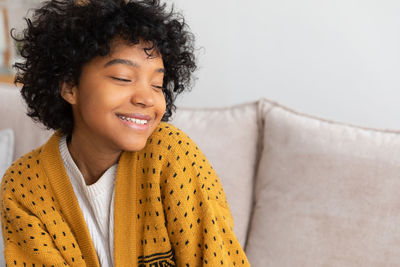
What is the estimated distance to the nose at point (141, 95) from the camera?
966mm

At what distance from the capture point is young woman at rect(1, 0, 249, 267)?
980 millimetres

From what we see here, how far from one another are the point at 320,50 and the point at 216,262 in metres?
0.92

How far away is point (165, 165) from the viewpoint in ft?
3.53

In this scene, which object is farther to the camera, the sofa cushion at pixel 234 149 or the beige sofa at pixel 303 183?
the sofa cushion at pixel 234 149

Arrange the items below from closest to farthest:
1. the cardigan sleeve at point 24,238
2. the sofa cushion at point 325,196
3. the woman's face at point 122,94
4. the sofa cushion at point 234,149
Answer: the woman's face at point 122,94
the cardigan sleeve at point 24,238
the sofa cushion at point 325,196
the sofa cushion at point 234,149

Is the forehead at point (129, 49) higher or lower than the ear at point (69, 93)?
higher

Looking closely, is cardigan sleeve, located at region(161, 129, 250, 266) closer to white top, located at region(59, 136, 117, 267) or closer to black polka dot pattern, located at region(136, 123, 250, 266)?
black polka dot pattern, located at region(136, 123, 250, 266)

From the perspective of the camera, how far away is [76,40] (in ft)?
3.28

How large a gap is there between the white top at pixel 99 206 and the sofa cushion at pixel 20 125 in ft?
1.76

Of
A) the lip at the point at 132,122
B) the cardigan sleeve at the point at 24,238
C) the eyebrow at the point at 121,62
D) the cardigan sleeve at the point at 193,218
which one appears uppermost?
the eyebrow at the point at 121,62

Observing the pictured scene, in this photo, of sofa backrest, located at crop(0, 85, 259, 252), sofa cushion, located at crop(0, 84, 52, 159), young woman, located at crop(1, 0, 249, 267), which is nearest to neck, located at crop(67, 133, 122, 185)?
young woman, located at crop(1, 0, 249, 267)

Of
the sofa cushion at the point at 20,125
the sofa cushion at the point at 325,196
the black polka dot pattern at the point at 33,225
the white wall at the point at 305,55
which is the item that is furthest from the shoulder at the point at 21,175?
the white wall at the point at 305,55

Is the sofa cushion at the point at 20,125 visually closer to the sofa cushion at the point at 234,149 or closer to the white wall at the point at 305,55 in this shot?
the sofa cushion at the point at 234,149

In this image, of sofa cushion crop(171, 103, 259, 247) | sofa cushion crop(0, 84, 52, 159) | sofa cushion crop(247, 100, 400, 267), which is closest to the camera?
sofa cushion crop(247, 100, 400, 267)
